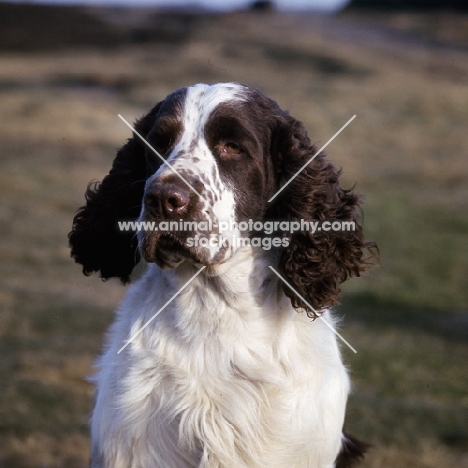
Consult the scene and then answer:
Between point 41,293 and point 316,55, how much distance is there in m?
17.8

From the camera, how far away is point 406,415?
294 inches

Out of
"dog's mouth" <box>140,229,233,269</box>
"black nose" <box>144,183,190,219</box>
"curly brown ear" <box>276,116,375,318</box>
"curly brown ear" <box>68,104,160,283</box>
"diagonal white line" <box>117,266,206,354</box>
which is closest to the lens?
"black nose" <box>144,183,190,219</box>

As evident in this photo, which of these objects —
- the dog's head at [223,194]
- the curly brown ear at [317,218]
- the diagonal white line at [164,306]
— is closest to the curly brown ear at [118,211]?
the dog's head at [223,194]

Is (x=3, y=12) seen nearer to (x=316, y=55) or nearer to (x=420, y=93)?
(x=316, y=55)

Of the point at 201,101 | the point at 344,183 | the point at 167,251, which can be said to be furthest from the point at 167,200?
the point at 344,183

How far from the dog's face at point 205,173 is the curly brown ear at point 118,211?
0.82 ft

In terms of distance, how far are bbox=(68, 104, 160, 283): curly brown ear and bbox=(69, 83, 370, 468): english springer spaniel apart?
9.4 inches

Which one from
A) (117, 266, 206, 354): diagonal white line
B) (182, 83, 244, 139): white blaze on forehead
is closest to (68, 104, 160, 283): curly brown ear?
(182, 83, 244, 139): white blaze on forehead

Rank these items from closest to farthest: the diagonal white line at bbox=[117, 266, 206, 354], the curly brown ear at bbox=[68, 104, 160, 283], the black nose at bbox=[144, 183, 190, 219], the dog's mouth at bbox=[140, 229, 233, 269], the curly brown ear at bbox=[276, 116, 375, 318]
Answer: the black nose at bbox=[144, 183, 190, 219] → the dog's mouth at bbox=[140, 229, 233, 269] → the diagonal white line at bbox=[117, 266, 206, 354] → the curly brown ear at bbox=[276, 116, 375, 318] → the curly brown ear at bbox=[68, 104, 160, 283]

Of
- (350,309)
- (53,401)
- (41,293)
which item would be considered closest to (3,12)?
(41,293)

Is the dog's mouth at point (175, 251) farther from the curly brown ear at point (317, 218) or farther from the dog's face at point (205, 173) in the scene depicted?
the curly brown ear at point (317, 218)

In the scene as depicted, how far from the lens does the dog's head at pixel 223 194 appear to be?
3.68 meters

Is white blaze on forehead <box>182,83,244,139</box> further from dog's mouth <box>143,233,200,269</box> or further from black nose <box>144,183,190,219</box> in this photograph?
dog's mouth <box>143,233,200,269</box>

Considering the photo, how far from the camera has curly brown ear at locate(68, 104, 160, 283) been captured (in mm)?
4379
